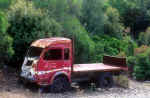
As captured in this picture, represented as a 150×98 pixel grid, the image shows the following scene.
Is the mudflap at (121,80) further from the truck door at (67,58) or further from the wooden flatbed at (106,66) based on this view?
the truck door at (67,58)

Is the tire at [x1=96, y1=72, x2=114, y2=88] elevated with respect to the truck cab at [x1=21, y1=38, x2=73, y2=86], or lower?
lower

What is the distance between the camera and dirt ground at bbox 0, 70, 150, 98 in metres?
10.7

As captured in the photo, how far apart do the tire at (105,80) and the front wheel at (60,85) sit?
84.2 inches

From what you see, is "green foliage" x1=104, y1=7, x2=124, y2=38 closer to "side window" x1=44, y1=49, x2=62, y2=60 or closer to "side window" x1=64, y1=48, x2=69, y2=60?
"side window" x1=64, y1=48, x2=69, y2=60

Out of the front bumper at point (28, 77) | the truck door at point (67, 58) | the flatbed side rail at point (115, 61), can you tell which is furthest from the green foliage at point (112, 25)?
the front bumper at point (28, 77)

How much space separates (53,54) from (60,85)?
5.08ft

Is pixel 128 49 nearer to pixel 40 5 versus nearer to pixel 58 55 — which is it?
pixel 40 5

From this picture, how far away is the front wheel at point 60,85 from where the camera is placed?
11.4 m

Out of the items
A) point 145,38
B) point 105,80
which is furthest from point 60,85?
point 145,38

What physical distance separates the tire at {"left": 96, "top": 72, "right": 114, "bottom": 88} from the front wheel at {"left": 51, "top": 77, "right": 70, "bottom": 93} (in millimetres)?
2139

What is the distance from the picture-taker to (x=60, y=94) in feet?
36.8

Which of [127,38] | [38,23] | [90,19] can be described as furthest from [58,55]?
[127,38]

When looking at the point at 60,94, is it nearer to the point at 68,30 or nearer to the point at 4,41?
the point at 4,41

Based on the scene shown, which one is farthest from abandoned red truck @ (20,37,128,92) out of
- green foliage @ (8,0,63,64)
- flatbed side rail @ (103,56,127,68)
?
flatbed side rail @ (103,56,127,68)
